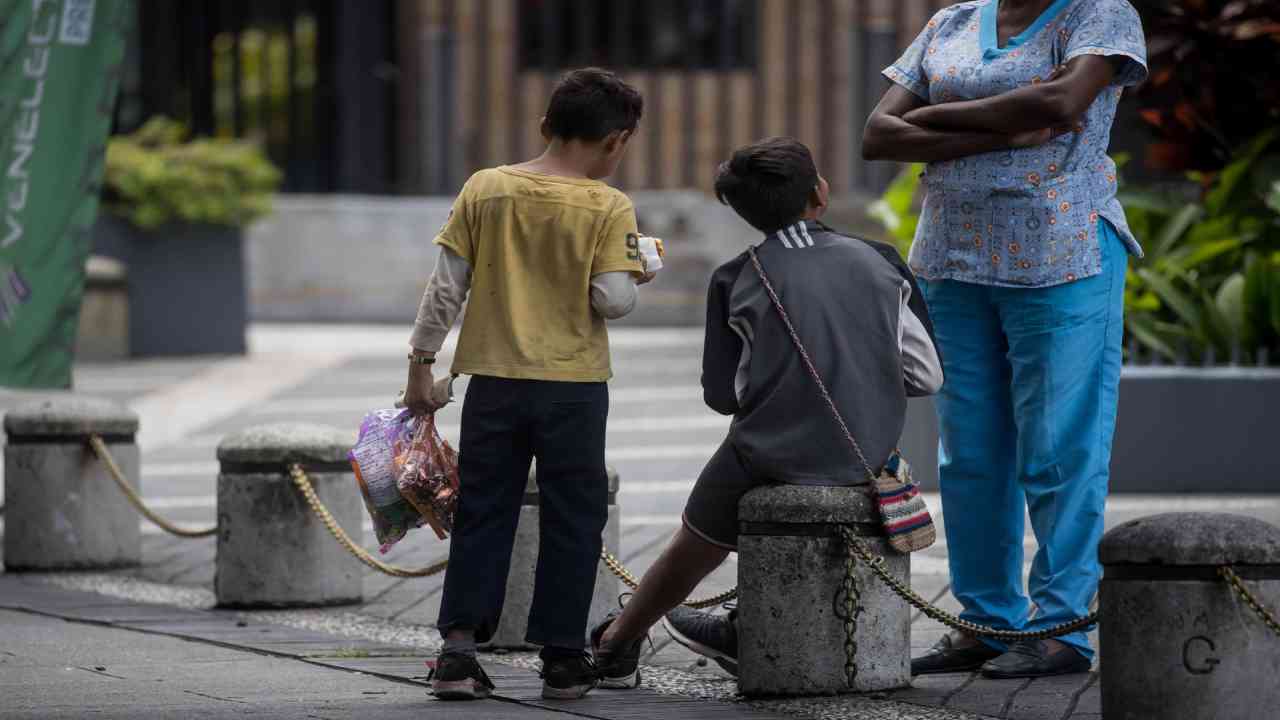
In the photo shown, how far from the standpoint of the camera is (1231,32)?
947 cm

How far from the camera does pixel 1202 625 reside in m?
4.29

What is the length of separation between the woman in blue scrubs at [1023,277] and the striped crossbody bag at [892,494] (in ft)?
1.64

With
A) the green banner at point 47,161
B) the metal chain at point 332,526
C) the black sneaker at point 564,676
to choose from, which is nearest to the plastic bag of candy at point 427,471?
the black sneaker at point 564,676

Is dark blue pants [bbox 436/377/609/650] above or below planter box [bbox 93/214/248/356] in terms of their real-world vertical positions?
above

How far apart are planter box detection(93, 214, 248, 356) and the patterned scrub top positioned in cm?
1266

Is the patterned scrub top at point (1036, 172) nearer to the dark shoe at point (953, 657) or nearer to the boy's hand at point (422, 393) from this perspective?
the dark shoe at point (953, 657)

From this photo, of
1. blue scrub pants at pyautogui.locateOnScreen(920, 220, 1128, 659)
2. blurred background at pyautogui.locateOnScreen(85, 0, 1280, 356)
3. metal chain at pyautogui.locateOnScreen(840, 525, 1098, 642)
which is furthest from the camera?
blurred background at pyautogui.locateOnScreen(85, 0, 1280, 356)

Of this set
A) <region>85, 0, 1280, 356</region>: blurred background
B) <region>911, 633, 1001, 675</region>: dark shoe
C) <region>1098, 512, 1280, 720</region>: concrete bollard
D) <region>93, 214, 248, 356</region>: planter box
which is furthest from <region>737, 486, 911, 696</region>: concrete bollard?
<region>85, 0, 1280, 356</region>: blurred background

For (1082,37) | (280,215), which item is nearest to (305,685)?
(1082,37)

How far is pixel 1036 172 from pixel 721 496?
3.85 ft

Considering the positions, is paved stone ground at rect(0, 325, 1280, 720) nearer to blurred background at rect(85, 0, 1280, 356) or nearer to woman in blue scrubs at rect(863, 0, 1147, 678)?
woman in blue scrubs at rect(863, 0, 1147, 678)

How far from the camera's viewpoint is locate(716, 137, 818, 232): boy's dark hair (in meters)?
4.99

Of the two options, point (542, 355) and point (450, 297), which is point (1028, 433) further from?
point (450, 297)

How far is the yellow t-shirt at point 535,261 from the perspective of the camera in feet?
16.4
